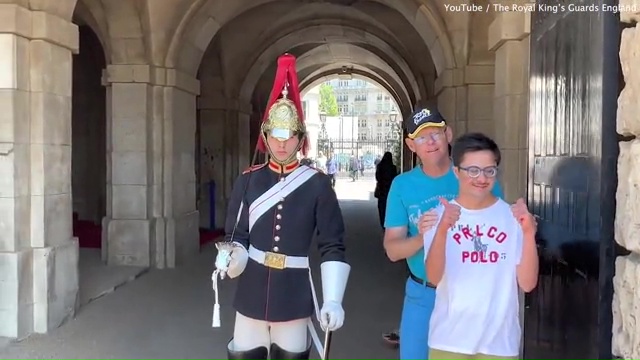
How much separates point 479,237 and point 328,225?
91 centimetres

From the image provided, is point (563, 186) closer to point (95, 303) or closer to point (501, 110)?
point (501, 110)

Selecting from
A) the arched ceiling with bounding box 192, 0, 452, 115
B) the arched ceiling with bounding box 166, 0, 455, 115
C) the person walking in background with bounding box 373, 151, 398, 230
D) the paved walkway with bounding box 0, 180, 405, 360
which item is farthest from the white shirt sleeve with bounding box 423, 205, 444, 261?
the arched ceiling with bounding box 192, 0, 452, 115

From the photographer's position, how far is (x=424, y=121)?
2729mm

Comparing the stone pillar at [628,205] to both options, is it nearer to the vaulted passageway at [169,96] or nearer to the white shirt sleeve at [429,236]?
the white shirt sleeve at [429,236]

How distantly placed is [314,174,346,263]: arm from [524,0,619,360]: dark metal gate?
963 millimetres

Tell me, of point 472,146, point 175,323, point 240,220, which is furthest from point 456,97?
point 472,146

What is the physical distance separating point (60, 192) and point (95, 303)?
1.57 m

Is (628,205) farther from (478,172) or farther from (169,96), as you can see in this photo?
(169,96)

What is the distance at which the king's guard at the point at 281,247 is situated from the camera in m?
3.11

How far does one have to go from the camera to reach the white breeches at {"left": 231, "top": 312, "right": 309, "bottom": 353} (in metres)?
3.13

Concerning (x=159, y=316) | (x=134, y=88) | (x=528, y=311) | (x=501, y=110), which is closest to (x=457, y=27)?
(x=501, y=110)

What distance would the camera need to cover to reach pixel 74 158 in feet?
45.4

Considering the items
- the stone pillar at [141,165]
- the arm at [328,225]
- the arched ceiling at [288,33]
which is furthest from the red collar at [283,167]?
the arched ceiling at [288,33]

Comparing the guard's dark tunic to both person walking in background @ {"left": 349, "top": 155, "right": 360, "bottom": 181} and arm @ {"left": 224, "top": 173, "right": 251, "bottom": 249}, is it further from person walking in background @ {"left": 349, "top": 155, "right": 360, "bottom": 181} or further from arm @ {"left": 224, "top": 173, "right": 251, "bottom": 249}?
person walking in background @ {"left": 349, "top": 155, "right": 360, "bottom": 181}
